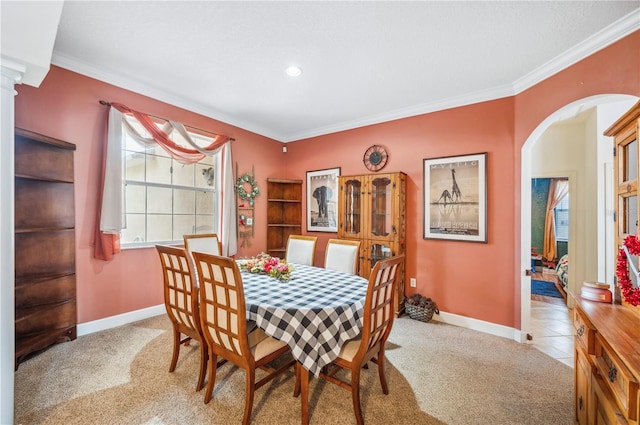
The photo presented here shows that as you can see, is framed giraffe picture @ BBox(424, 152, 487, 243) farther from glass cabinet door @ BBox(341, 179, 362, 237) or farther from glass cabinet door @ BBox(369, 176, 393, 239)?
glass cabinet door @ BBox(341, 179, 362, 237)

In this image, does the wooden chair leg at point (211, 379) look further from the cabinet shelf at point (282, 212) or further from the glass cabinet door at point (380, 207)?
the cabinet shelf at point (282, 212)

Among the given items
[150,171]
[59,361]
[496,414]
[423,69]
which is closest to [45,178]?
[150,171]

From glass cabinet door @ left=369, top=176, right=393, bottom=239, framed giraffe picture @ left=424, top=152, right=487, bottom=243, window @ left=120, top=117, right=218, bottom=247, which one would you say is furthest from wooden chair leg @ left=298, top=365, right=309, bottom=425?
window @ left=120, top=117, right=218, bottom=247

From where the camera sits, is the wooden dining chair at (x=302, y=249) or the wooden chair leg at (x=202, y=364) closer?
the wooden chair leg at (x=202, y=364)

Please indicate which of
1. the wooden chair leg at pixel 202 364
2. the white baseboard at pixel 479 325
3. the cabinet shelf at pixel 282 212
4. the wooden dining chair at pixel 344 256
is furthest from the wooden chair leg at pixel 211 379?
the cabinet shelf at pixel 282 212

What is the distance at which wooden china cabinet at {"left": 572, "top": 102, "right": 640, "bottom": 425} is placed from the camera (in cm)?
97

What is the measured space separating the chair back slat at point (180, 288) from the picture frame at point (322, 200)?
2.54 metres

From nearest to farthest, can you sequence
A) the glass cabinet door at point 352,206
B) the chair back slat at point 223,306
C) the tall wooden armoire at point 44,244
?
the chair back slat at point 223,306 < the tall wooden armoire at point 44,244 < the glass cabinet door at point 352,206

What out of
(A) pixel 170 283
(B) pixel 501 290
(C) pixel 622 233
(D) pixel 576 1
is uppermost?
(D) pixel 576 1

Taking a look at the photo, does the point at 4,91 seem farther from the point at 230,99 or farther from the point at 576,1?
the point at 576,1

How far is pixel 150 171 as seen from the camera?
10.6 ft

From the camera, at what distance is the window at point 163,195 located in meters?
3.06

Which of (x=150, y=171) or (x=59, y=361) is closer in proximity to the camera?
(x=59, y=361)

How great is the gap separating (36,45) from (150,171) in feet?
6.40
